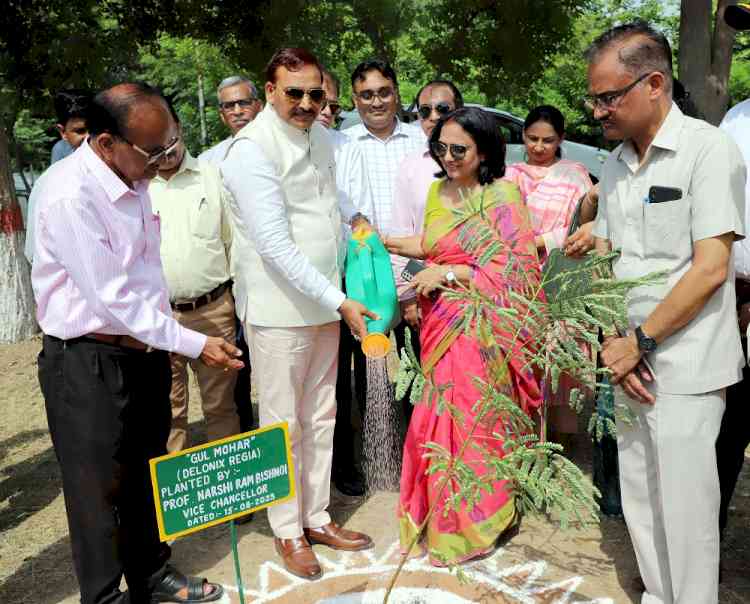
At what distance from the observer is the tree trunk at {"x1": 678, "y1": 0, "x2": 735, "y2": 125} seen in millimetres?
8570

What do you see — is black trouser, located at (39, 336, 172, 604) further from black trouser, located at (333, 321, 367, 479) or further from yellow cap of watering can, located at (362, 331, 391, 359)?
black trouser, located at (333, 321, 367, 479)

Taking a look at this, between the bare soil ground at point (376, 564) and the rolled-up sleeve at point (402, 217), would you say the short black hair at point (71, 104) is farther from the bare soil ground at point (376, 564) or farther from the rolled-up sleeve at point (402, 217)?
the bare soil ground at point (376, 564)

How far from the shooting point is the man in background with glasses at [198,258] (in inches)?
160

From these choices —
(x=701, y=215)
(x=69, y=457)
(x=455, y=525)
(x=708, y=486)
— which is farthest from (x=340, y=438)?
(x=701, y=215)

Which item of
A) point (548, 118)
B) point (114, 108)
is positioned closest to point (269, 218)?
point (114, 108)

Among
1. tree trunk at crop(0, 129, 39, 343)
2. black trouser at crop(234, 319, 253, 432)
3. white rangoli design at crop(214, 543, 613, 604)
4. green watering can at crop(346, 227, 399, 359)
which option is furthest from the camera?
tree trunk at crop(0, 129, 39, 343)

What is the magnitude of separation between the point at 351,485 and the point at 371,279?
1509mm

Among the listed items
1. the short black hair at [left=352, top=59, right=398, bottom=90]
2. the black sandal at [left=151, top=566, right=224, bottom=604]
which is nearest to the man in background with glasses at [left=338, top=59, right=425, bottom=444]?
the short black hair at [left=352, top=59, right=398, bottom=90]

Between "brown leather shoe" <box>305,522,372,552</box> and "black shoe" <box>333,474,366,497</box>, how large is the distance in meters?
0.57

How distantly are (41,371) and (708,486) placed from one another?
2.43 metres

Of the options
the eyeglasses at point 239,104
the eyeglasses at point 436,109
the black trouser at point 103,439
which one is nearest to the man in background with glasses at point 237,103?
the eyeglasses at point 239,104

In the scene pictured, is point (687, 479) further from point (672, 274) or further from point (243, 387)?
point (243, 387)

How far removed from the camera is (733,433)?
132 inches

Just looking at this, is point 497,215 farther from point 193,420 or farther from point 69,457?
point 193,420
